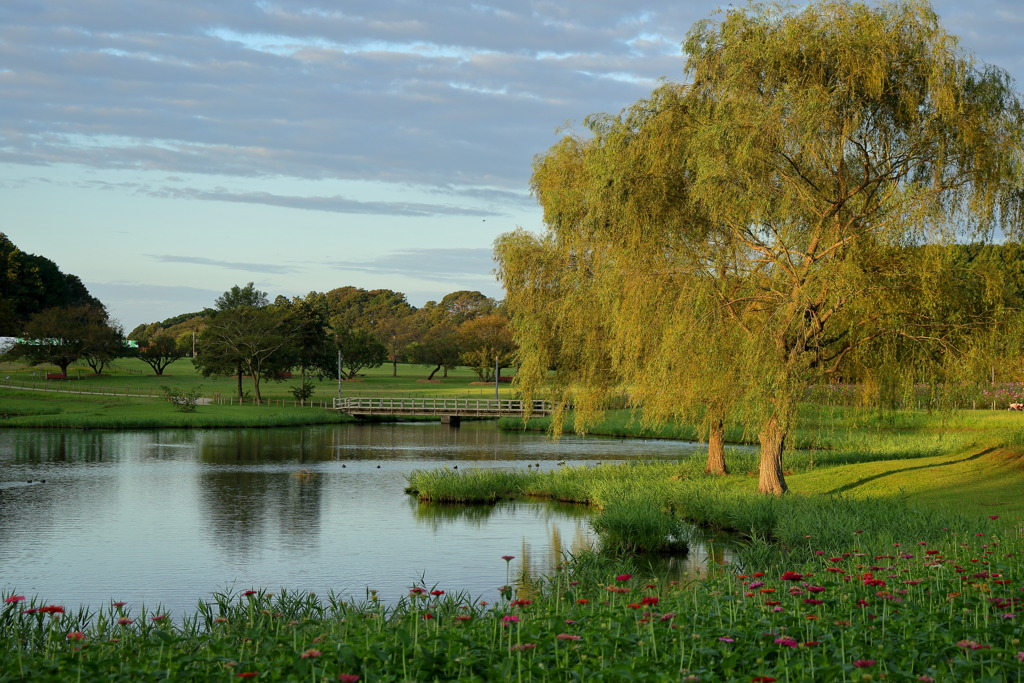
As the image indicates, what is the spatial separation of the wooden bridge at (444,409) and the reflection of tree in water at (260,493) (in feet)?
54.8

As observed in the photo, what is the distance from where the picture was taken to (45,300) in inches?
3708

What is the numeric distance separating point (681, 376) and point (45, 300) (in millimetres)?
89234

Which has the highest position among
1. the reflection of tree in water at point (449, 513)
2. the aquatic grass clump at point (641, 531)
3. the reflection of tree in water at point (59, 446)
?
the aquatic grass clump at point (641, 531)

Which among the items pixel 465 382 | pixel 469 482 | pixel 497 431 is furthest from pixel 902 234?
pixel 465 382

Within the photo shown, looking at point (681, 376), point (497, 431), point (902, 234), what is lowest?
point (497, 431)

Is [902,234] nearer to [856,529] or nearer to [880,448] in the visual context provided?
[856,529]

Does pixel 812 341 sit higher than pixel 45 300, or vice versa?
pixel 45 300

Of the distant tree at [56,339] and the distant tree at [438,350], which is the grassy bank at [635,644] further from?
the distant tree at [438,350]

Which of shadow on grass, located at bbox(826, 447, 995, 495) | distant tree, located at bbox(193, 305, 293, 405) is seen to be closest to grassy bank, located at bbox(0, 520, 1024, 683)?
shadow on grass, located at bbox(826, 447, 995, 495)

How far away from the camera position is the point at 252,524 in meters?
23.5

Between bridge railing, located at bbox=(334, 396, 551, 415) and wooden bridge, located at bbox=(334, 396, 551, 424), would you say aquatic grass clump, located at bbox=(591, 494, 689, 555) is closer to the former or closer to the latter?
wooden bridge, located at bbox=(334, 396, 551, 424)

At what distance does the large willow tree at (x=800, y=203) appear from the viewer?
18.6m

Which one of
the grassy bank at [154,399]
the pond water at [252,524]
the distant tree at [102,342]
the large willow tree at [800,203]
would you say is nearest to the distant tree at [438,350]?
the grassy bank at [154,399]

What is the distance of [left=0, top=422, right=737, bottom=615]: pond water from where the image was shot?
1669 centimetres
